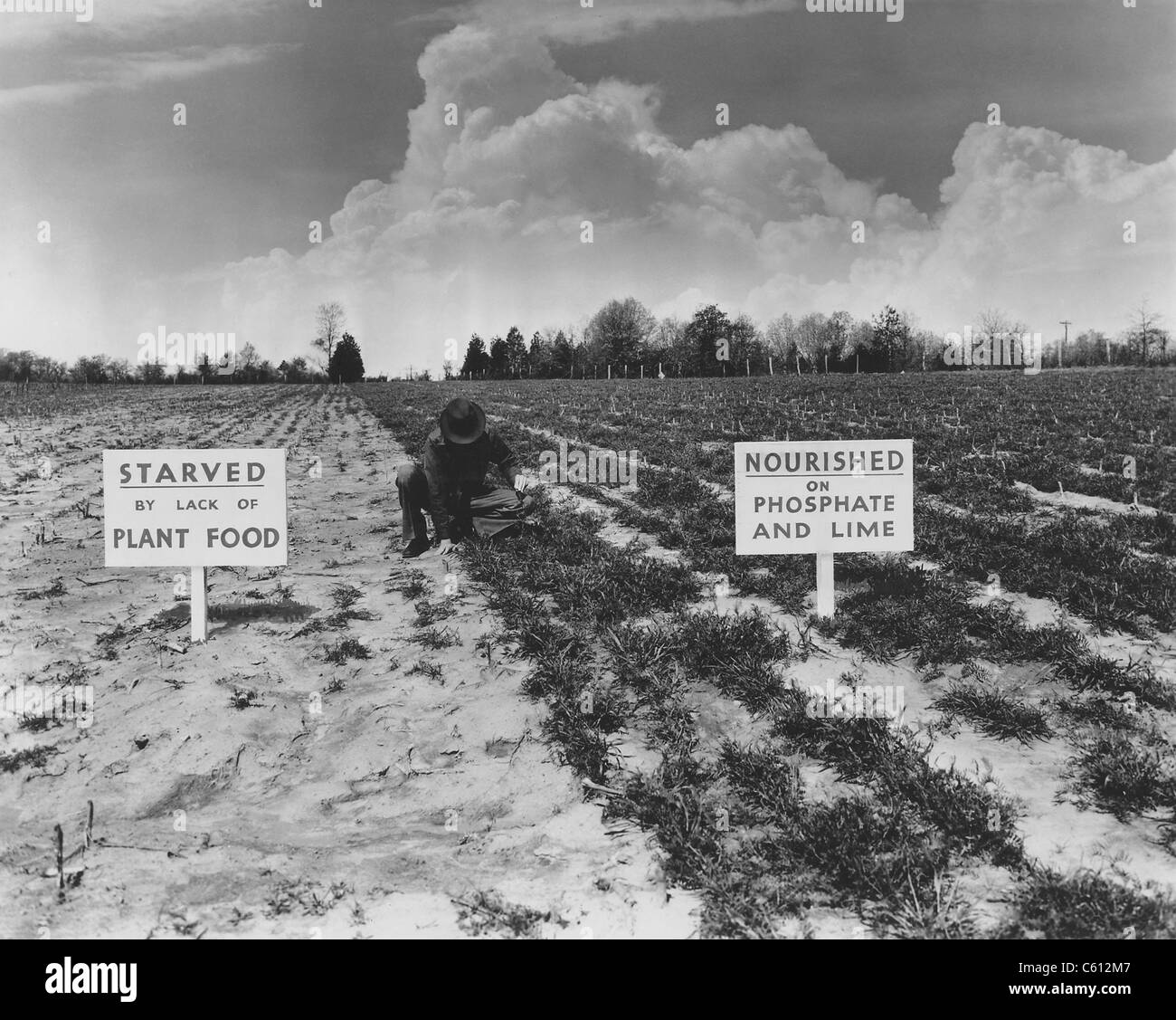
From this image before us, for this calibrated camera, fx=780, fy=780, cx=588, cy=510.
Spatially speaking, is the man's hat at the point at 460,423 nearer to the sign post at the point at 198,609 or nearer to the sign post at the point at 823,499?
the sign post at the point at 198,609

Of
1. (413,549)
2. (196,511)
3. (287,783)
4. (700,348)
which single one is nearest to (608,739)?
(287,783)

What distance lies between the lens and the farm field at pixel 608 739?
10.3 ft

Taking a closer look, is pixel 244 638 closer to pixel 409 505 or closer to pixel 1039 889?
pixel 409 505

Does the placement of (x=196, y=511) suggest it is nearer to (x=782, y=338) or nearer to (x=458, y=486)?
(x=458, y=486)

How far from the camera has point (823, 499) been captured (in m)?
6.14

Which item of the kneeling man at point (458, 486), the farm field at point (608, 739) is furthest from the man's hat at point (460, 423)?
the farm field at point (608, 739)

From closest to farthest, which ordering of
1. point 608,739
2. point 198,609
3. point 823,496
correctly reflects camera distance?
point 608,739 < point 198,609 < point 823,496

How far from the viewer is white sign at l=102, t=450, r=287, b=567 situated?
5961 mm

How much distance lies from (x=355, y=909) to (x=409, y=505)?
572 cm

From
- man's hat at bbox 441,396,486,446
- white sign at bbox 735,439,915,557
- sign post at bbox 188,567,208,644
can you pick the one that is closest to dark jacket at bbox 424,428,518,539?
man's hat at bbox 441,396,486,446

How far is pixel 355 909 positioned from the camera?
3.08 m

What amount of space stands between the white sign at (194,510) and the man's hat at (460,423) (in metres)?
2.54

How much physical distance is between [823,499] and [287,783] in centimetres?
427

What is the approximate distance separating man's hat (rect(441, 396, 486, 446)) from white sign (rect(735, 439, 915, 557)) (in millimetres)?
3404
